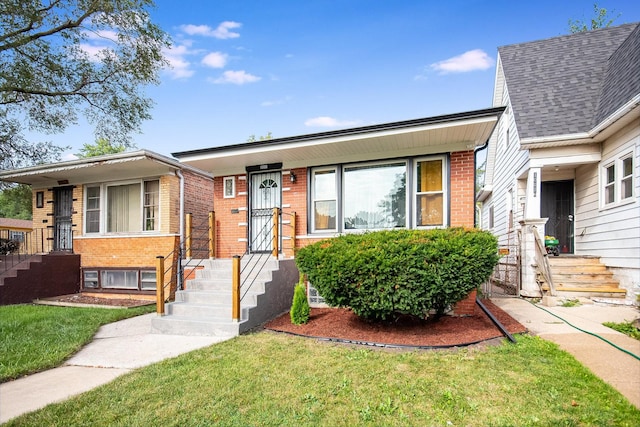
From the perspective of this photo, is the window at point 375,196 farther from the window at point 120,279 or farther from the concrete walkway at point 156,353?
the window at point 120,279

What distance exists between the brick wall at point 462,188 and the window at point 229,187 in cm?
502

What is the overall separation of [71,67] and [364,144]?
10.1 m

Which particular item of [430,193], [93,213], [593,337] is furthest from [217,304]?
[93,213]

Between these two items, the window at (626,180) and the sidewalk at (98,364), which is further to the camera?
the window at (626,180)

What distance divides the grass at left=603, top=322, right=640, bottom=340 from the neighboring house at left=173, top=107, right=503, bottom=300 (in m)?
2.45

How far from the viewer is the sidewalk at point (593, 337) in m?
3.18

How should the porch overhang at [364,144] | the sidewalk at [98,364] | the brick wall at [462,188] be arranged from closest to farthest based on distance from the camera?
1. the sidewalk at [98,364]
2. the porch overhang at [364,144]
3. the brick wall at [462,188]

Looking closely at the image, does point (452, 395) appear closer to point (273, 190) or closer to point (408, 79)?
point (273, 190)

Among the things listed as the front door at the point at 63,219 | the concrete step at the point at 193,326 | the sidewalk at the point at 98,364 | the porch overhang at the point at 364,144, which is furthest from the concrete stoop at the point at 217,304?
the front door at the point at 63,219

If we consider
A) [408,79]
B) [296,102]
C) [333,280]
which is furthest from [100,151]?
[333,280]

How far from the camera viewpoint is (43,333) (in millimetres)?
5184

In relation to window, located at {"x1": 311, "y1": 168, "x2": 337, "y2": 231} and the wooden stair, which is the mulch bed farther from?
the wooden stair

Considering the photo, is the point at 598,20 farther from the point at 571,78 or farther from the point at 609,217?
the point at 609,217

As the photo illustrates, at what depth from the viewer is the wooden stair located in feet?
22.7
